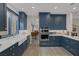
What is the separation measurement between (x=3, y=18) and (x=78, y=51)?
2682 millimetres

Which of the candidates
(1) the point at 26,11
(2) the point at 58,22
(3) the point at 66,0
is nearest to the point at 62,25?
(2) the point at 58,22

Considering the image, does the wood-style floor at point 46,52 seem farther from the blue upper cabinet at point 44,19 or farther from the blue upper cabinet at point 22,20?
the blue upper cabinet at point 44,19

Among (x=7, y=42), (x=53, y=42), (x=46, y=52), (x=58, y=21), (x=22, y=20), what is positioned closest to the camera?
A: (x=7, y=42)

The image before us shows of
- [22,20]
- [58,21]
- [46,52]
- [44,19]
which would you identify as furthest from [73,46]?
[58,21]

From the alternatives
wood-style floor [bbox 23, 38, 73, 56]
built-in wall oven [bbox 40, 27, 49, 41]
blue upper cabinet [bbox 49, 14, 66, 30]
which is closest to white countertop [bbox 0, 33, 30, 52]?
wood-style floor [bbox 23, 38, 73, 56]

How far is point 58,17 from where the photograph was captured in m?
8.50

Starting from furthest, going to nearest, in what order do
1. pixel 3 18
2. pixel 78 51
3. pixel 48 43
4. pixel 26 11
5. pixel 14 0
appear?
pixel 48 43
pixel 26 11
pixel 78 51
pixel 3 18
pixel 14 0

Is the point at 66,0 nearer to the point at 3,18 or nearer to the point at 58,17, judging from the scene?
the point at 3,18

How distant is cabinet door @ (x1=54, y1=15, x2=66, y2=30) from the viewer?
8.50m

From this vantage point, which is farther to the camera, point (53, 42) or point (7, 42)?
point (53, 42)

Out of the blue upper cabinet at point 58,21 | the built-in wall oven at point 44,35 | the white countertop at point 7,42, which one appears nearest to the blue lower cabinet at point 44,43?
the built-in wall oven at point 44,35

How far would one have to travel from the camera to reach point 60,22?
853 cm

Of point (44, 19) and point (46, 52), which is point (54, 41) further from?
point (46, 52)

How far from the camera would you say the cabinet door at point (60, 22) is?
850cm
